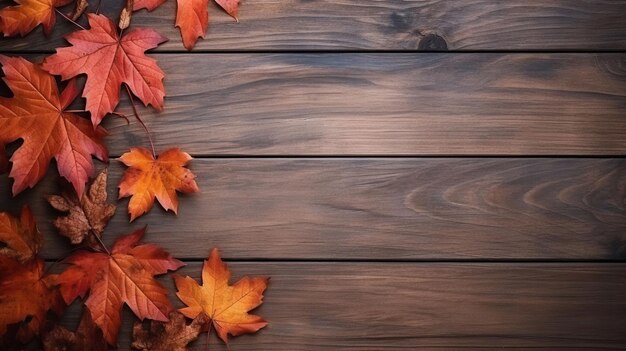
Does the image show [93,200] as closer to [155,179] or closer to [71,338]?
[155,179]

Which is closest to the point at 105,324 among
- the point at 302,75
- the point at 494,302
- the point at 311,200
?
the point at 311,200

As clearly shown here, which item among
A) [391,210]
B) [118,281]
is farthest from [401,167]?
[118,281]

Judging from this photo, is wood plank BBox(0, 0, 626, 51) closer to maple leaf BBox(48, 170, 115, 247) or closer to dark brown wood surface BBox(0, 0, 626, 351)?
dark brown wood surface BBox(0, 0, 626, 351)

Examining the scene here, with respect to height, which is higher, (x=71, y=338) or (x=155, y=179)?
(x=155, y=179)

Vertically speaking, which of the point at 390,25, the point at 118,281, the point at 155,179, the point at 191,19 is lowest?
the point at 118,281

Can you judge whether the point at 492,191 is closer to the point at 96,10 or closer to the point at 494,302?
the point at 494,302

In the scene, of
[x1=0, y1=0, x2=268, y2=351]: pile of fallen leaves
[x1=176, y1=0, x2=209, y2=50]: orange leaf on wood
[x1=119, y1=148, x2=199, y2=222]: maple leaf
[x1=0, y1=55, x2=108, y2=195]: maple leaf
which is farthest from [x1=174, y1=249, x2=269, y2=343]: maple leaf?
[x1=176, y1=0, x2=209, y2=50]: orange leaf on wood
